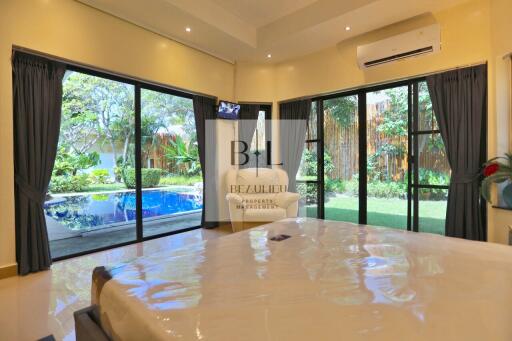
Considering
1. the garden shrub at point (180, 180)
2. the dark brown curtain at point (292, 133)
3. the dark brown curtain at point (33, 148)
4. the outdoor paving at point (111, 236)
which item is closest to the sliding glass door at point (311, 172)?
the dark brown curtain at point (292, 133)

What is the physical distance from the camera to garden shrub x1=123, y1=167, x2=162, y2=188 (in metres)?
3.87

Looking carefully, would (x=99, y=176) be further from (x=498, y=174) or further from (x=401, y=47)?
(x=498, y=174)

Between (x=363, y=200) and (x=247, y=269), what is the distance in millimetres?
3337

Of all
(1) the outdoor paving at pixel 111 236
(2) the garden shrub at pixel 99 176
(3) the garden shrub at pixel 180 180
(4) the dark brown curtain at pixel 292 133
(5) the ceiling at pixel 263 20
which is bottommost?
(1) the outdoor paving at pixel 111 236

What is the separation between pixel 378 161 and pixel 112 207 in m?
3.90

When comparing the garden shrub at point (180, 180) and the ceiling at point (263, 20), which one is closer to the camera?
the ceiling at point (263, 20)

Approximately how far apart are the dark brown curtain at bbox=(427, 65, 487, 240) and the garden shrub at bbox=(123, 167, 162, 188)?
3904mm

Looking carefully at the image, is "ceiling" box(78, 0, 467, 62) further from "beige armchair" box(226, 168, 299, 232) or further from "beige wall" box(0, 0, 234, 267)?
"beige armchair" box(226, 168, 299, 232)

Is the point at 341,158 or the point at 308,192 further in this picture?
the point at 308,192

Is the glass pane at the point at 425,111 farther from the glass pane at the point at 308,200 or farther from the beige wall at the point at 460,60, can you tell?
the glass pane at the point at 308,200

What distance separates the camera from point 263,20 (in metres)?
4.15

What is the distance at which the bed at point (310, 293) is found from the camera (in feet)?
2.85

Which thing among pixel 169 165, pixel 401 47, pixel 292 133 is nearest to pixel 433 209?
pixel 401 47

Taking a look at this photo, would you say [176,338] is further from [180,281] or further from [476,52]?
[476,52]
